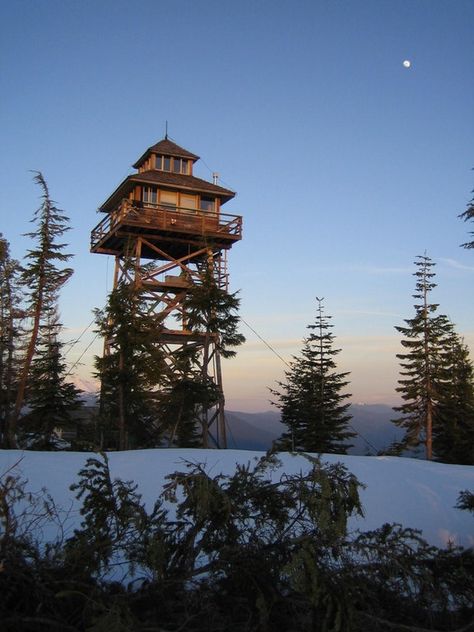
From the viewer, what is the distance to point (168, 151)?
29.8m

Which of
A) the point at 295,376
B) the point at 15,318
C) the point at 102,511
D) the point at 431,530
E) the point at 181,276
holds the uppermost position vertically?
the point at 181,276

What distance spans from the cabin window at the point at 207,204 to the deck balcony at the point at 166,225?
113 centimetres

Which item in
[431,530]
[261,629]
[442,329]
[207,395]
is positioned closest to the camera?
[261,629]

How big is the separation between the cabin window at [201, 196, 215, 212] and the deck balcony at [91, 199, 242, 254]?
1135mm

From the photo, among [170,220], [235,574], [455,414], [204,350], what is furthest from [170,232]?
[235,574]

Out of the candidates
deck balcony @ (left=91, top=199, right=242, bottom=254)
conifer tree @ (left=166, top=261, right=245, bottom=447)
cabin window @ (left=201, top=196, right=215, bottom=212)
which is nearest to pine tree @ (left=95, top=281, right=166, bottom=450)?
conifer tree @ (left=166, top=261, right=245, bottom=447)

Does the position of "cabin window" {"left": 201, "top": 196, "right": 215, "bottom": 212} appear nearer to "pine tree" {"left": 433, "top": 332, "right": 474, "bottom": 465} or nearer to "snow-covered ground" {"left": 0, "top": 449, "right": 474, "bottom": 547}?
"pine tree" {"left": 433, "top": 332, "right": 474, "bottom": 465}

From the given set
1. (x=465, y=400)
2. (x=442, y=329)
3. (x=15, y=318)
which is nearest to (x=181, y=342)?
(x=15, y=318)

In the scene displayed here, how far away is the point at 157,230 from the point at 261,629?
23.0 m

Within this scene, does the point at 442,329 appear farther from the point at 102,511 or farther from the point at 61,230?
the point at 102,511

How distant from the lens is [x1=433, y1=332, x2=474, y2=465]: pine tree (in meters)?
27.4

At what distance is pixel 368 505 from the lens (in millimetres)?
9719

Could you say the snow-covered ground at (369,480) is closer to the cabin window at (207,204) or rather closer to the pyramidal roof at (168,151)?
the cabin window at (207,204)

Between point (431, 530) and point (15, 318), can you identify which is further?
point (15, 318)
